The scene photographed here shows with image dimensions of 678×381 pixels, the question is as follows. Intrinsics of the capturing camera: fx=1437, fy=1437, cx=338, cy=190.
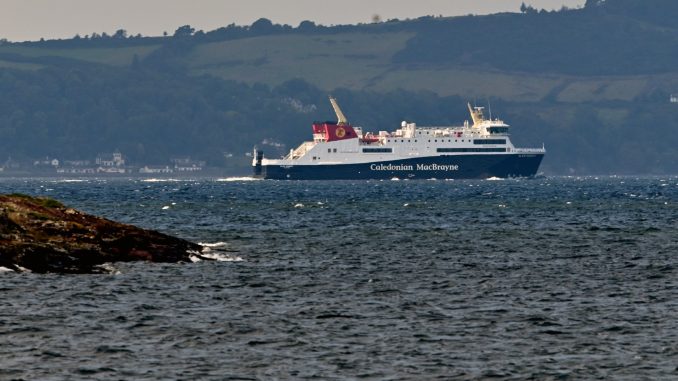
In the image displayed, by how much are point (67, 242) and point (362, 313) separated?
13.9 metres

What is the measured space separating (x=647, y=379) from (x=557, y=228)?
147 feet

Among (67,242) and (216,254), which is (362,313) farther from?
(216,254)

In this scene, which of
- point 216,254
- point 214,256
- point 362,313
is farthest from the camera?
point 216,254

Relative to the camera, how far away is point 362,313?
119ft

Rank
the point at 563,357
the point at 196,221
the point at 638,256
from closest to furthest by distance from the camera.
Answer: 1. the point at 563,357
2. the point at 638,256
3. the point at 196,221

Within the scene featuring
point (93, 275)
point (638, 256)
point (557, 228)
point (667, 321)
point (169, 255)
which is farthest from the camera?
point (557, 228)

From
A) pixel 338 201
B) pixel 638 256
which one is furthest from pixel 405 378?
pixel 338 201

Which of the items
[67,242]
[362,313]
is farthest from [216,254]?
[362,313]

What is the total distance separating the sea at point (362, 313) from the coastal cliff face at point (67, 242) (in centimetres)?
87

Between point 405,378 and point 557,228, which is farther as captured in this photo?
point 557,228

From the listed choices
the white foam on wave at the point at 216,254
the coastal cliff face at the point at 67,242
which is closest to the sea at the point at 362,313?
the white foam on wave at the point at 216,254

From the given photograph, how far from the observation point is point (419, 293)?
4047 cm

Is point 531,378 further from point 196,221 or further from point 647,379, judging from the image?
point 196,221

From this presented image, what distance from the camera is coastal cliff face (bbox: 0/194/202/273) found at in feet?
145
